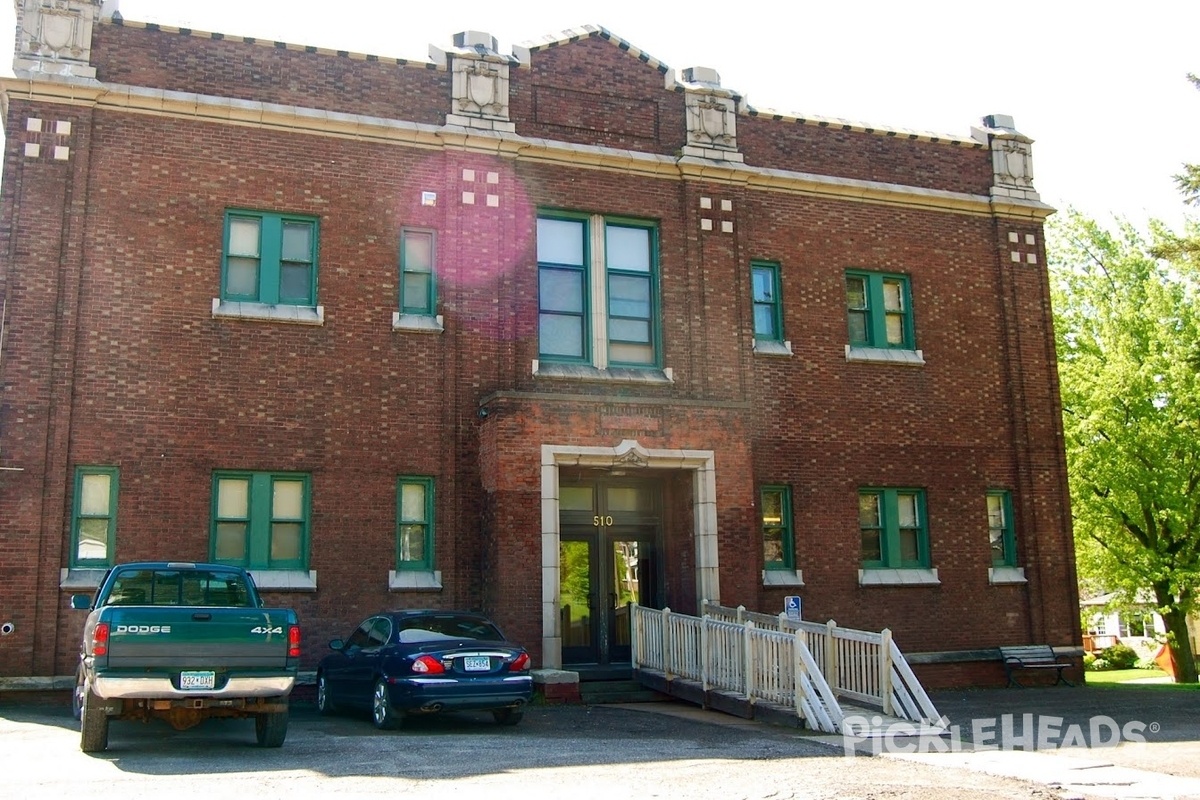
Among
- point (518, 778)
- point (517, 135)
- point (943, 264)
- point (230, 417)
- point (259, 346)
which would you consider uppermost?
point (517, 135)

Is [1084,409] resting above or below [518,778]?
above

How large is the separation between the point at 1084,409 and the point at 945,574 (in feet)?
48.0

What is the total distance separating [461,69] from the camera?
1966 centimetres

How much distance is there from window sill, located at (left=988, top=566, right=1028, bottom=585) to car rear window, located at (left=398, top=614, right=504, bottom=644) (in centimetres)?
1047

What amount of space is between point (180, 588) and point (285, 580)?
3.95 m

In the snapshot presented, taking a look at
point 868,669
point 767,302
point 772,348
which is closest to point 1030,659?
point 772,348

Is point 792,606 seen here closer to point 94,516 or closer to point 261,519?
point 261,519

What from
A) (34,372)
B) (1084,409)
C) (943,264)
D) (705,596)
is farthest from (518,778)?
(1084,409)

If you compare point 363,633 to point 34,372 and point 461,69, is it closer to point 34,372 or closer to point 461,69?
point 34,372

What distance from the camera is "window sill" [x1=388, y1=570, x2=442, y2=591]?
17.9 m

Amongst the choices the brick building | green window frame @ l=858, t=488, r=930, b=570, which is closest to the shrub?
the brick building

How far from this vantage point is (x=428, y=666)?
13.8 metres

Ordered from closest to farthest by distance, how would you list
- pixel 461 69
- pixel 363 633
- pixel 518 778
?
pixel 518 778 → pixel 363 633 → pixel 461 69

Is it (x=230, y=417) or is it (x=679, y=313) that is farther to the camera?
(x=679, y=313)
